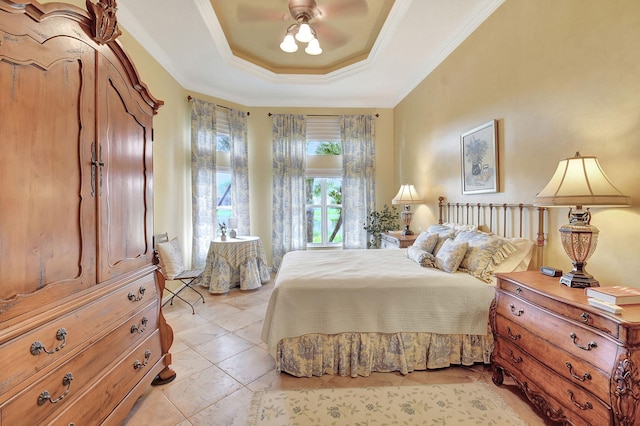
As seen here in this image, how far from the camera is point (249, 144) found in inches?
201

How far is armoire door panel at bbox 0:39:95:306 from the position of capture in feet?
3.23

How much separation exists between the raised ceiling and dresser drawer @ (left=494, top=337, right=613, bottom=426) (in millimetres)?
2884

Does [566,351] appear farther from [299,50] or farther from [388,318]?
[299,50]

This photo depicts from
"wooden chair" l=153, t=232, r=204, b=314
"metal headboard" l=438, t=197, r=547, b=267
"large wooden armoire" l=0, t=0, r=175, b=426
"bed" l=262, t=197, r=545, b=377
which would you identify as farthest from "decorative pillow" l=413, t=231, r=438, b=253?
"wooden chair" l=153, t=232, r=204, b=314

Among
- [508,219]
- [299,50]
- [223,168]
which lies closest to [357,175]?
[299,50]

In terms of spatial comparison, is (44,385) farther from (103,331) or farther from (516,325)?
(516,325)

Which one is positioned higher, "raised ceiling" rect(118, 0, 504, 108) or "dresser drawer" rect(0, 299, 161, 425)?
"raised ceiling" rect(118, 0, 504, 108)

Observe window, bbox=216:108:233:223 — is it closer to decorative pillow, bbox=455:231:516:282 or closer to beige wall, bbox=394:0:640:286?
beige wall, bbox=394:0:640:286

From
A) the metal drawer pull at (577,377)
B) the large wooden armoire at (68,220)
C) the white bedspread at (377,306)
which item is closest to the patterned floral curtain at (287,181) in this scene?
the white bedspread at (377,306)

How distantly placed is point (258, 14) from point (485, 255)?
3.30 metres

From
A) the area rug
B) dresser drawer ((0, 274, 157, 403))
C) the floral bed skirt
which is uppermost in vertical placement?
dresser drawer ((0, 274, 157, 403))

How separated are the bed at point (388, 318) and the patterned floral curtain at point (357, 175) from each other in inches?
118

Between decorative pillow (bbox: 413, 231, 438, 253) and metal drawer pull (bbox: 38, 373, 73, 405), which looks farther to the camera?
decorative pillow (bbox: 413, 231, 438, 253)

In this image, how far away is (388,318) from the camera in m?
2.11
